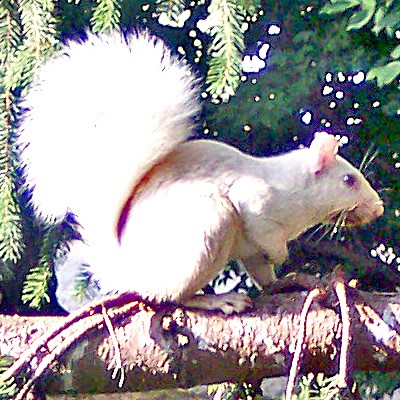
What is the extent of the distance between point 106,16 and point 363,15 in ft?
1.00

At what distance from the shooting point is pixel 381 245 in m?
1.03

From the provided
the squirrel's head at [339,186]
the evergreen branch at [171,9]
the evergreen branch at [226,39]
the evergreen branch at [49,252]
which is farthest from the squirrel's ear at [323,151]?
the evergreen branch at [49,252]

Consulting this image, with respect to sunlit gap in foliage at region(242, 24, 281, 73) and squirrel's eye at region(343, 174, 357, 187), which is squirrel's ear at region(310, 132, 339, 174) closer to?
squirrel's eye at region(343, 174, 357, 187)

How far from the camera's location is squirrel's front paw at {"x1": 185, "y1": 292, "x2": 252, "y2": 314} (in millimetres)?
792

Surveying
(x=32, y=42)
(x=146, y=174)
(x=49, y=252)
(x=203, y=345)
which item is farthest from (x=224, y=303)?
(x=32, y=42)

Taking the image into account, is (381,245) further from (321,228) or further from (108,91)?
(108,91)

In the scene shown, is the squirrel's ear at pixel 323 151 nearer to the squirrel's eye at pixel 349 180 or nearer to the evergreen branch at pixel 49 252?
the squirrel's eye at pixel 349 180

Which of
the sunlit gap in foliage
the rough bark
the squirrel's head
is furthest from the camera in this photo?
the sunlit gap in foliage

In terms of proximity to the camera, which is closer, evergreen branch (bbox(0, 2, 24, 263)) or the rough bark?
the rough bark

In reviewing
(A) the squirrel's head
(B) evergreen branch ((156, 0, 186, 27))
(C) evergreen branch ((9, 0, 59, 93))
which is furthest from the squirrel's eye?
(C) evergreen branch ((9, 0, 59, 93))

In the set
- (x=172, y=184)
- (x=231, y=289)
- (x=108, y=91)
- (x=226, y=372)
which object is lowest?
(x=226, y=372)

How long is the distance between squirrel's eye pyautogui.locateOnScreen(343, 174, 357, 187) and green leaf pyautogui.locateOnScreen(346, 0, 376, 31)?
0.59 ft

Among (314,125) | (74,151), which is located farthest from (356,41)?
(74,151)

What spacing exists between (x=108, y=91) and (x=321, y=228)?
1.36 ft
